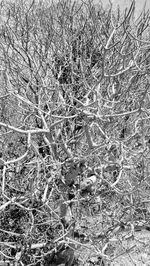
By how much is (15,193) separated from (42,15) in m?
3.07

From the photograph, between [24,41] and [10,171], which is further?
[24,41]

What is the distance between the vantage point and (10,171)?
4.36m

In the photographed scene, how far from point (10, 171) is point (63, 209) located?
84cm

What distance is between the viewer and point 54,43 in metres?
5.24

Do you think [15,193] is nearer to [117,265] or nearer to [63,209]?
[63,209]

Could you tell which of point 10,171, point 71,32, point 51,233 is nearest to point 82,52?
point 71,32

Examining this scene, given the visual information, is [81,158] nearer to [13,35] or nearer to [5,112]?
[5,112]

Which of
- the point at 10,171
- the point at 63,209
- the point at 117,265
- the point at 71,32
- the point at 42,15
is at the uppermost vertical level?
the point at 42,15

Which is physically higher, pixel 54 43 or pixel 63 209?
pixel 54 43

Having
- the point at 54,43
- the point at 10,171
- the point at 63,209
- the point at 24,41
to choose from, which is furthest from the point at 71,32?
the point at 63,209

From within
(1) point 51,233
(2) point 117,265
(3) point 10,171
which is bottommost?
(2) point 117,265

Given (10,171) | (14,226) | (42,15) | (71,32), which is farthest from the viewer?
(42,15)

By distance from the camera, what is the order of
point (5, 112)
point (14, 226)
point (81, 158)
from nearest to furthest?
point (81, 158) < point (14, 226) < point (5, 112)

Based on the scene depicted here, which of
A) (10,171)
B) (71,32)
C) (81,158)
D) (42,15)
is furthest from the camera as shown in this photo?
(42,15)
